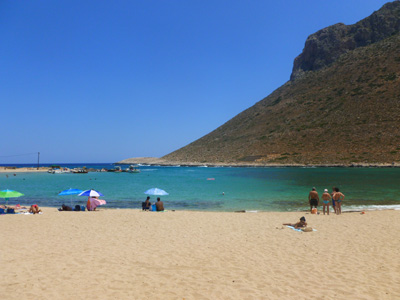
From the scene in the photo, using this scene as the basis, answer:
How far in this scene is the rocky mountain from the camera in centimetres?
7675

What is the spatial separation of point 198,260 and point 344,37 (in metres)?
134

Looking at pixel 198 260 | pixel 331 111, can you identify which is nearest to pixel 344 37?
pixel 331 111

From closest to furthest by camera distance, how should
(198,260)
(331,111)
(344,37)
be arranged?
1. (198,260)
2. (331,111)
3. (344,37)

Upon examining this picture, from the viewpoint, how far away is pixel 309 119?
93.6 m

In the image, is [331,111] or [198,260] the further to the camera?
[331,111]

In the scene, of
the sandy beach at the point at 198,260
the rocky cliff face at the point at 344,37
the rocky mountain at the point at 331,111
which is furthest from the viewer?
the rocky cliff face at the point at 344,37

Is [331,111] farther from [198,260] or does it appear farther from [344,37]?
[198,260]

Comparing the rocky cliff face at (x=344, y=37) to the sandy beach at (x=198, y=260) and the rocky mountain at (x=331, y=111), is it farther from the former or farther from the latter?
the sandy beach at (x=198, y=260)

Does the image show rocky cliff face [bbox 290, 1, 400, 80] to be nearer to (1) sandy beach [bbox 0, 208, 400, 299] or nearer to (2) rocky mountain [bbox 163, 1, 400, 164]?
(2) rocky mountain [bbox 163, 1, 400, 164]

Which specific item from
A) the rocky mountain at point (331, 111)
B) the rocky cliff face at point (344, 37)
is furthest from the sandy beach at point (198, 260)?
the rocky cliff face at point (344, 37)

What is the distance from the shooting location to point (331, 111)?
90.6m

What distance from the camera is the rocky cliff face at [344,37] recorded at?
351ft

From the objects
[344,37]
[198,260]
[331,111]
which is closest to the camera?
[198,260]

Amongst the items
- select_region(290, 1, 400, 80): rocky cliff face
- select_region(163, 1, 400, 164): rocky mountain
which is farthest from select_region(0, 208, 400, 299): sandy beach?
select_region(290, 1, 400, 80): rocky cliff face
